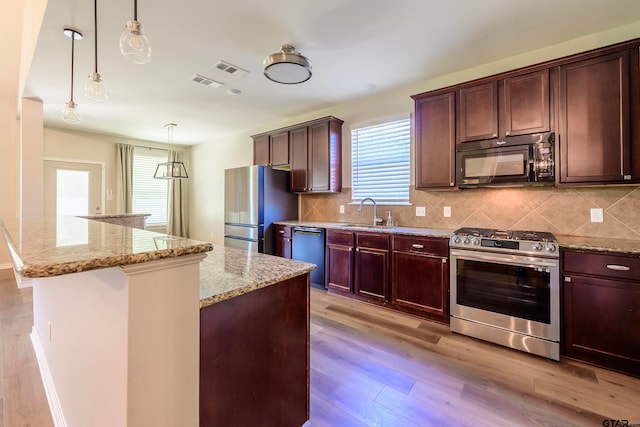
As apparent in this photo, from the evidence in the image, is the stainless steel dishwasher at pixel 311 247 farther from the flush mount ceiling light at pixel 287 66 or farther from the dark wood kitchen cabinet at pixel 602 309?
the dark wood kitchen cabinet at pixel 602 309

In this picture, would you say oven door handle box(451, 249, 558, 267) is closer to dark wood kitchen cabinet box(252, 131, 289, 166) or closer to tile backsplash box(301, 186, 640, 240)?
tile backsplash box(301, 186, 640, 240)

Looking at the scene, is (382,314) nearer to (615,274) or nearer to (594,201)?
(615,274)

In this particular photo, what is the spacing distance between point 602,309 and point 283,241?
3.47 meters

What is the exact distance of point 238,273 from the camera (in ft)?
4.46

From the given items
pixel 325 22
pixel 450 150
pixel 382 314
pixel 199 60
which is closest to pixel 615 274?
pixel 450 150

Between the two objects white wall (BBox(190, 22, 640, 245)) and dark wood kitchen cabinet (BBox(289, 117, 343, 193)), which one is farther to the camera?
dark wood kitchen cabinet (BBox(289, 117, 343, 193))

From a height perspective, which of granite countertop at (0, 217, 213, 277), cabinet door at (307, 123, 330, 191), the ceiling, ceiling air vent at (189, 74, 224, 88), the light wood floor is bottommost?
the light wood floor

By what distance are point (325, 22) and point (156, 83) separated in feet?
7.83

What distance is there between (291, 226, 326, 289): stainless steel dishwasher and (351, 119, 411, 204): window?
0.81m

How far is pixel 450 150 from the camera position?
301cm

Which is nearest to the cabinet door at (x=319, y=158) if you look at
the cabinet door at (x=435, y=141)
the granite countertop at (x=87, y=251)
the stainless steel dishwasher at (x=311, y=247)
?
the stainless steel dishwasher at (x=311, y=247)

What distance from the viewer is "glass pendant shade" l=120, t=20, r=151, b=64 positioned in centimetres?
148

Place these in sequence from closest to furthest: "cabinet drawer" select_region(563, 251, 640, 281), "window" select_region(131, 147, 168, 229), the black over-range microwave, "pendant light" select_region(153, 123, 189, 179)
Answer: "cabinet drawer" select_region(563, 251, 640, 281) → the black over-range microwave → "pendant light" select_region(153, 123, 189, 179) → "window" select_region(131, 147, 168, 229)

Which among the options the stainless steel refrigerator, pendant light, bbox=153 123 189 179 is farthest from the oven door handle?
pendant light, bbox=153 123 189 179
